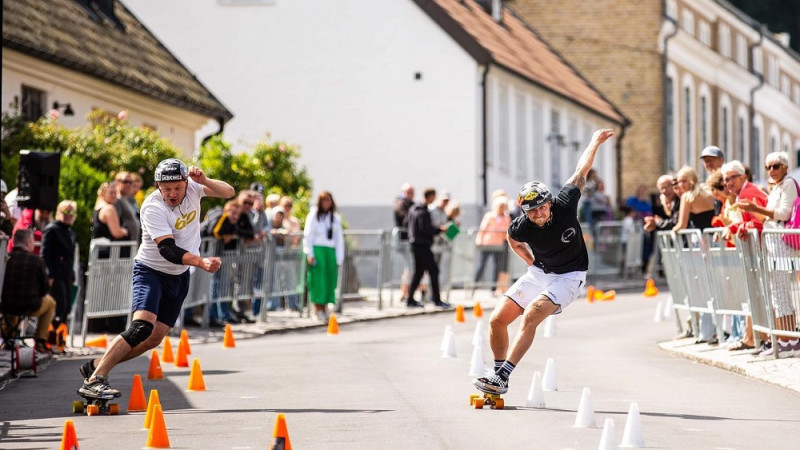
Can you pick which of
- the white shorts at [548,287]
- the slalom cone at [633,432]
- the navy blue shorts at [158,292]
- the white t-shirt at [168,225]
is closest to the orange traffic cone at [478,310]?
the white shorts at [548,287]

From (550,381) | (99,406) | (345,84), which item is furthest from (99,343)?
(345,84)

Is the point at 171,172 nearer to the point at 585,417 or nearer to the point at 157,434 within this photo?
the point at 157,434

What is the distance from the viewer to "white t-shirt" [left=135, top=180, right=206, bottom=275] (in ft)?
38.7

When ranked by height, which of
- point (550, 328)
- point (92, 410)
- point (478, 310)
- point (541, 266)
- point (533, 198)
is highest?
point (533, 198)

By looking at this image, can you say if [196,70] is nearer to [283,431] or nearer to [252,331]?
[252,331]

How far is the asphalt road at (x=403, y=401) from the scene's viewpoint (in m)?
9.89

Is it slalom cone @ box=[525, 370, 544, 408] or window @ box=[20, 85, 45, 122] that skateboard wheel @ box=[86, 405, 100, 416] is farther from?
window @ box=[20, 85, 45, 122]

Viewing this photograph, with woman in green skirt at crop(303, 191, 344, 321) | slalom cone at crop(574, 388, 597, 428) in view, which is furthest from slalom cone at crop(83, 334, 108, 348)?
slalom cone at crop(574, 388, 597, 428)

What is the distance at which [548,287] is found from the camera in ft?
→ 39.4

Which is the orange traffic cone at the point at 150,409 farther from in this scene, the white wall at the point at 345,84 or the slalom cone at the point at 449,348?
the white wall at the point at 345,84

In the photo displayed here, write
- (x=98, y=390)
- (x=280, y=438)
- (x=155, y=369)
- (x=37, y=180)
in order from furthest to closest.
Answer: (x=37, y=180) → (x=155, y=369) → (x=98, y=390) → (x=280, y=438)

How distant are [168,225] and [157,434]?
2631 millimetres

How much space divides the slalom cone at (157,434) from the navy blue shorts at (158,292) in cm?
239

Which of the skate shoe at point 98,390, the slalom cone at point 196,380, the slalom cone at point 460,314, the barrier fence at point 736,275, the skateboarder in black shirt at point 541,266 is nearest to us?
the skate shoe at point 98,390
